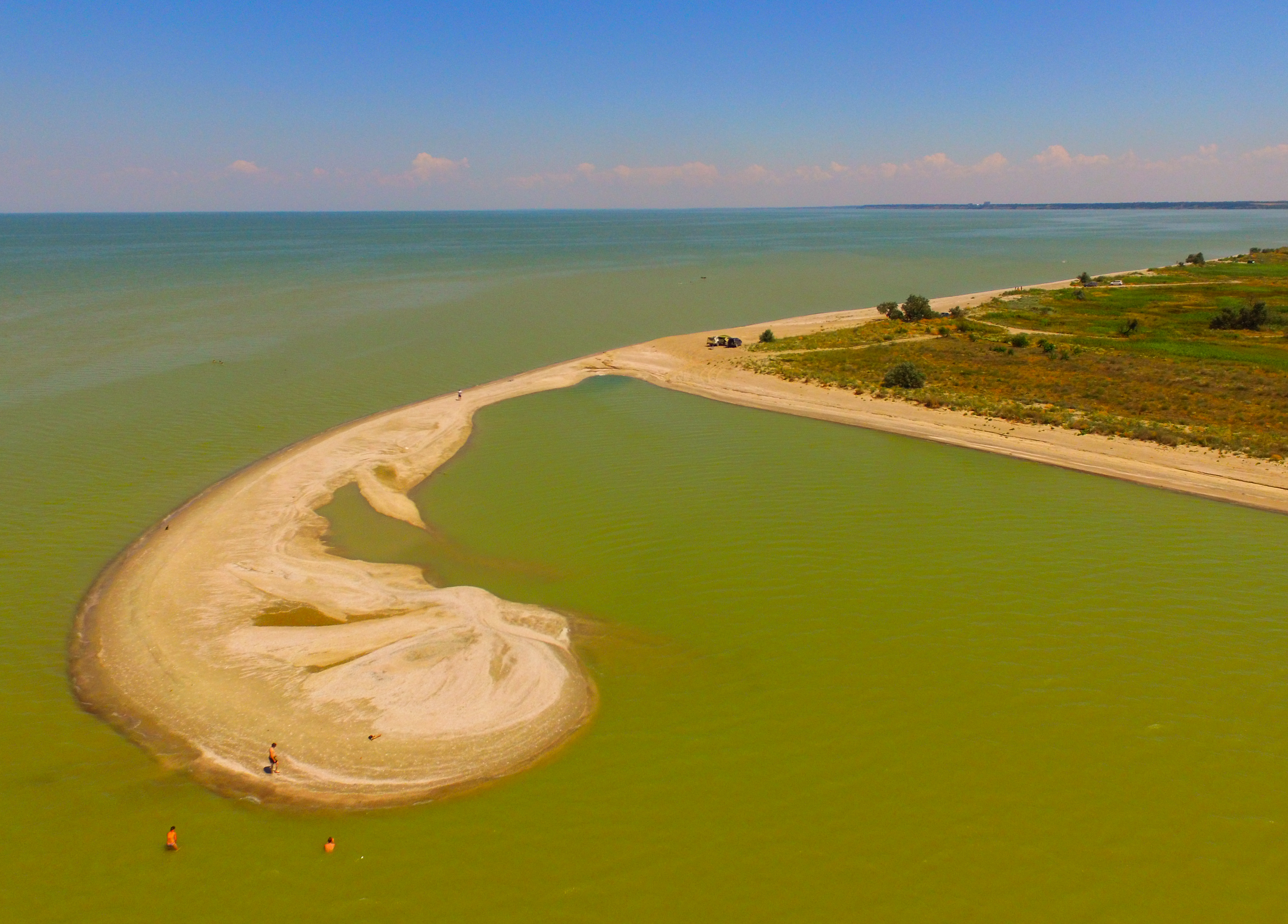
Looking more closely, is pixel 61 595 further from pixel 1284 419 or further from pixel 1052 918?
pixel 1284 419

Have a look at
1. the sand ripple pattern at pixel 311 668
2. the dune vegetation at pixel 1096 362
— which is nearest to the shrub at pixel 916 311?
the dune vegetation at pixel 1096 362

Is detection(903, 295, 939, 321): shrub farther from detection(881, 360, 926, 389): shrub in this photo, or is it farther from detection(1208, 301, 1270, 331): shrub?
detection(881, 360, 926, 389): shrub

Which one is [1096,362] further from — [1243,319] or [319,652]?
[319,652]

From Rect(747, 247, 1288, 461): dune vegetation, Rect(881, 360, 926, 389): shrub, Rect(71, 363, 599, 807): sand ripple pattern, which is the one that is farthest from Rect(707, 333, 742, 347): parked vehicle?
Rect(71, 363, 599, 807): sand ripple pattern

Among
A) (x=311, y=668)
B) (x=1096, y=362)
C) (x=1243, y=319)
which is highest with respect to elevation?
(x=1243, y=319)

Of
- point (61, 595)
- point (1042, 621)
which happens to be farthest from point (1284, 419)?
point (61, 595)

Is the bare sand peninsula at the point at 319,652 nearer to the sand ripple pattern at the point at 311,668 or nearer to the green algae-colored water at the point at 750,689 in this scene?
the sand ripple pattern at the point at 311,668

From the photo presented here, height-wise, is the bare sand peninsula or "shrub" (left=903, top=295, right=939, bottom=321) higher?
"shrub" (left=903, top=295, right=939, bottom=321)

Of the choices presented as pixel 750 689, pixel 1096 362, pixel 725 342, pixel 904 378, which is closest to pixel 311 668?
pixel 750 689
